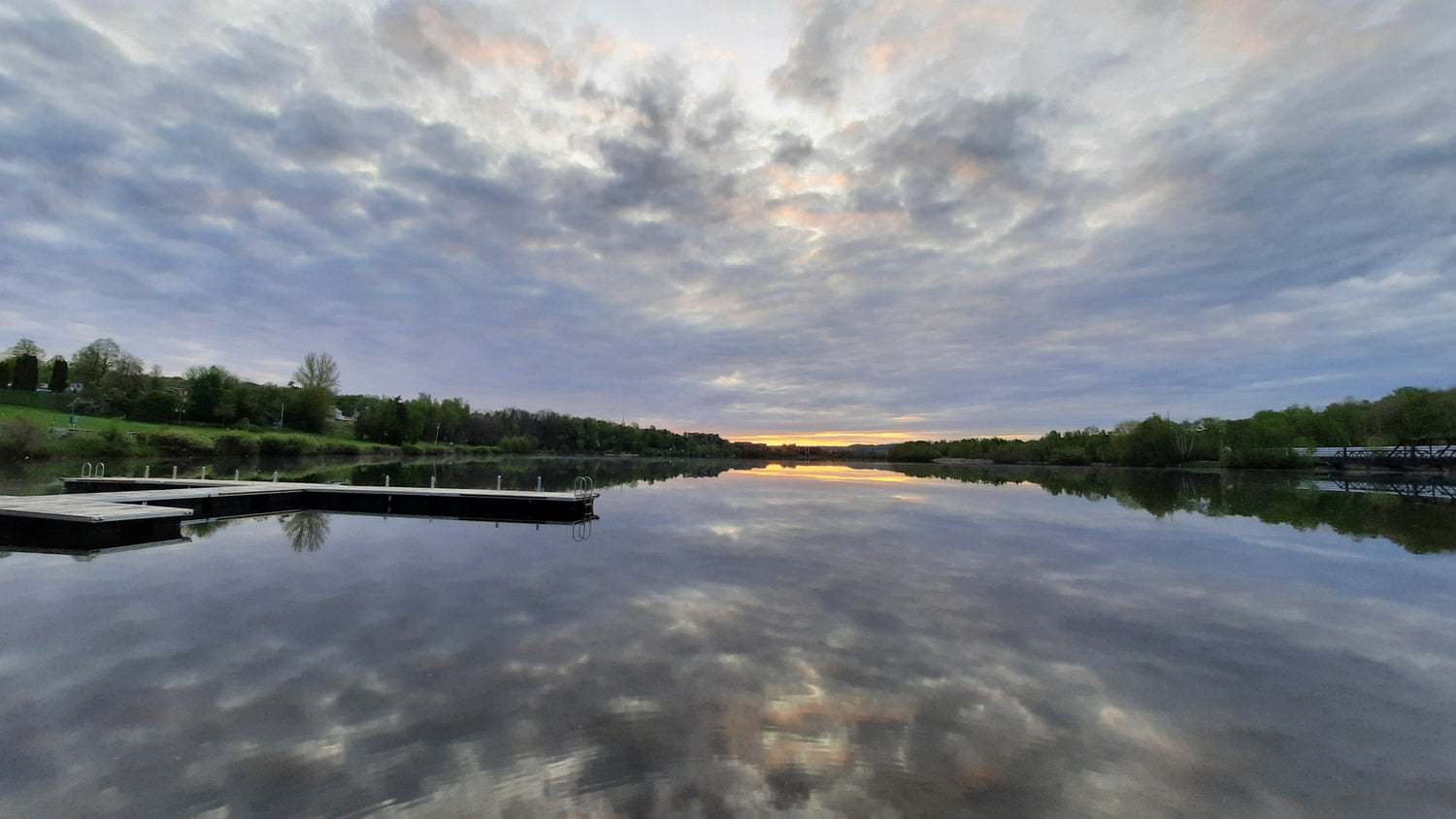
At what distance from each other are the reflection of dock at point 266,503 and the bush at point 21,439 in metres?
22.8

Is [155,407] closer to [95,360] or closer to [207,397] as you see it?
[207,397]

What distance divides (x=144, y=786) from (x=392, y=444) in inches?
3848

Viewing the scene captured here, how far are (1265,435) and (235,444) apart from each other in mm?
122775

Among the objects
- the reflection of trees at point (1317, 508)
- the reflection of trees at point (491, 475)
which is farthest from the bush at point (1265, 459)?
the reflection of trees at point (491, 475)

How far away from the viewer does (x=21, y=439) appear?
35750 mm

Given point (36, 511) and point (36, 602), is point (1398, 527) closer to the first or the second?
point (36, 602)

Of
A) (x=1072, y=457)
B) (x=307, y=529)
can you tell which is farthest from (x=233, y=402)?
(x=1072, y=457)

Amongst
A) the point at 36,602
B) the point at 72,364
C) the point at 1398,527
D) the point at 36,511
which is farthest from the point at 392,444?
the point at 1398,527

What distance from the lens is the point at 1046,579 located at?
38.0 ft

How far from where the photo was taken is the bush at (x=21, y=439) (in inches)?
1387

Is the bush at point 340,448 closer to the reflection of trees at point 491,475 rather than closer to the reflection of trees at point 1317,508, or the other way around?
the reflection of trees at point 491,475

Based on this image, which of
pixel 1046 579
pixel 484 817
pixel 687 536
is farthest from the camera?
pixel 687 536

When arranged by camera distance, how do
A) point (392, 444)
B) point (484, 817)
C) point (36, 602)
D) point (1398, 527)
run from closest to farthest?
point (484, 817) < point (36, 602) < point (1398, 527) < point (392, 444)

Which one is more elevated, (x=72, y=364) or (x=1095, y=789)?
(x=72, y=364)
